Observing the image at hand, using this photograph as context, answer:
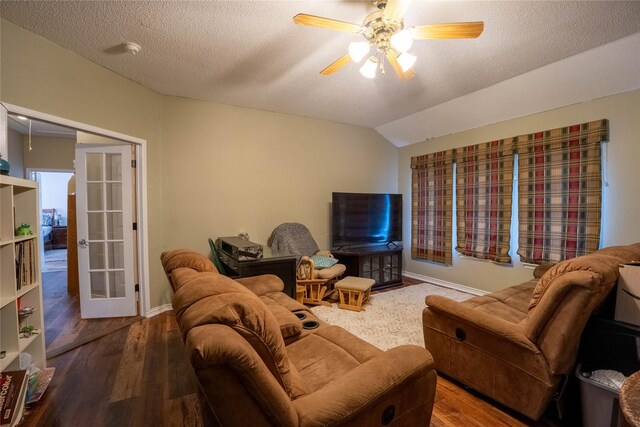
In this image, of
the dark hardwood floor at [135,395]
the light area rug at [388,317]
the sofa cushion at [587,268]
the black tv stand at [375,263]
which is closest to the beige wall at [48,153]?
the dark hardwood floor at [135,395]

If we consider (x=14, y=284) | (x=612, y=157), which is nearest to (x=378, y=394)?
(x=14, y=284)

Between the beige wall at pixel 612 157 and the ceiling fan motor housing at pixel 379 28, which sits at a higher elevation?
the ceiling fan motor housing at pixel 379 28

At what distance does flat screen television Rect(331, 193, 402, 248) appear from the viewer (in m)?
4.23

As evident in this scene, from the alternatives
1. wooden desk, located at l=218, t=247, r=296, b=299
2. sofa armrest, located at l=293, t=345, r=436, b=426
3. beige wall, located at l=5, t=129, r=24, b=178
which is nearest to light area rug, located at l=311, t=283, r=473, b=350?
wooden desk, located at l=218, t=247, r=296, b=299

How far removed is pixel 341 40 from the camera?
2.24 meters

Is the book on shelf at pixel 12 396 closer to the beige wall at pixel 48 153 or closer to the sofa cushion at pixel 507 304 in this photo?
the sofa cushion at pixel 507 304

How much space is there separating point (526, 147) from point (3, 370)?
200 inches

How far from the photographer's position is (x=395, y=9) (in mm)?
1563

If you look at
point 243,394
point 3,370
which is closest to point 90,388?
point 3,370

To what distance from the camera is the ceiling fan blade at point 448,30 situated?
160 cm

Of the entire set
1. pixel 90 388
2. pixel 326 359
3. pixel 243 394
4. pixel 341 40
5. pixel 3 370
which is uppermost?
pixel 341 40

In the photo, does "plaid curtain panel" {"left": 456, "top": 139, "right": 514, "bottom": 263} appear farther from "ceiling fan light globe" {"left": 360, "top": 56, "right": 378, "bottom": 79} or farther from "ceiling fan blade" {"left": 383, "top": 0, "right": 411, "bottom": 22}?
"ceiling fan blade" {"left": 383, "top": 0, "right": 411, "bottom": 22}

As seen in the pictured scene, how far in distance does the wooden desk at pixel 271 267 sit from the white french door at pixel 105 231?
1.21m

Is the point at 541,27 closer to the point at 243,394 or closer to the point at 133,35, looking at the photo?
the point at 243,394
